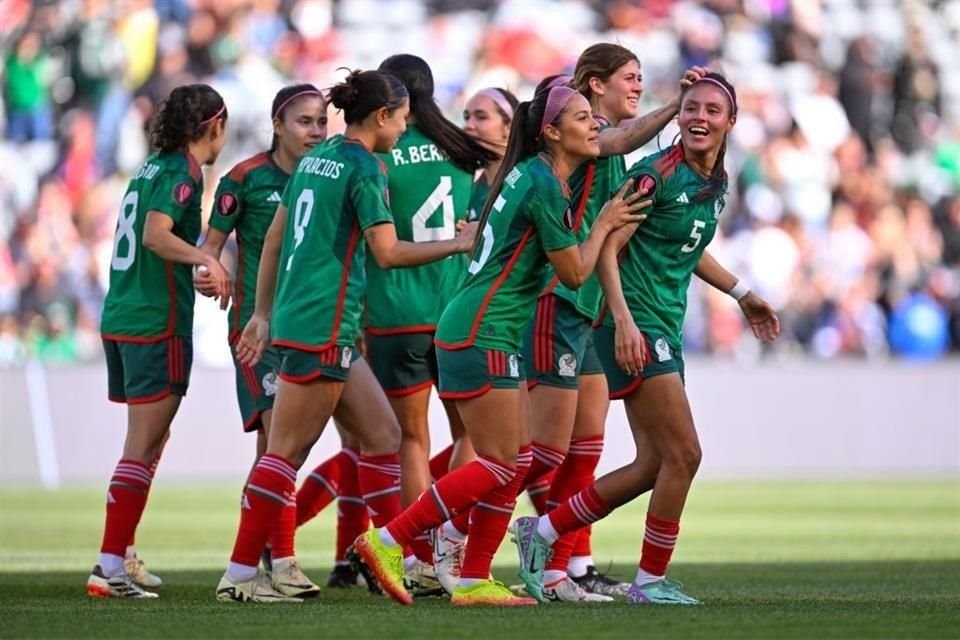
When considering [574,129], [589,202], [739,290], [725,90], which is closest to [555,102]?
[574,129]

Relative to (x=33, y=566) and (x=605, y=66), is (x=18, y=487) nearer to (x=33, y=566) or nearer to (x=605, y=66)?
(x=33, y=566)

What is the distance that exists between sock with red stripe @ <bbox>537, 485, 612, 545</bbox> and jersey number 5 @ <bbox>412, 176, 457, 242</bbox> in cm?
163

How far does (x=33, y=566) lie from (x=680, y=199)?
469 cm

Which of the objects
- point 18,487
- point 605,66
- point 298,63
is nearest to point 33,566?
point 605,66

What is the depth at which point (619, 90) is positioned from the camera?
8625 mm

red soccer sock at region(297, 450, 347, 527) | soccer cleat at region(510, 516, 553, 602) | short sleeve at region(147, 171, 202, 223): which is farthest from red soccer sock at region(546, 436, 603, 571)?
short sleeve at region(147, 171, 202, 223)

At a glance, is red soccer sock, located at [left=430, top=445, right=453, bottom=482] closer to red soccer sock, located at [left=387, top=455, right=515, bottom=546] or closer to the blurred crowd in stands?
red soccer sock, located at [left=387, top=455, right=515, bottom=546]

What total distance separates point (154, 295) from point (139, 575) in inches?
59.2

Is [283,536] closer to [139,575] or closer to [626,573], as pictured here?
[139,575]

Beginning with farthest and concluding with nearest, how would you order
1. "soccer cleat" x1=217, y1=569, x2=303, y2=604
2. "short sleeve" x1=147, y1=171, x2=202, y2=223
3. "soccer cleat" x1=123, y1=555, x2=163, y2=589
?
"soccer cleat" x1=123, y1=555, x2=163, y2=589 < "short sleeve" x1=147, y1=171, x2=202, y2=223 < "soccer cleat" x1=217, y1=569, x2=303, y2=604

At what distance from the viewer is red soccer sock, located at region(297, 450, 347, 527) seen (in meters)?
9.93

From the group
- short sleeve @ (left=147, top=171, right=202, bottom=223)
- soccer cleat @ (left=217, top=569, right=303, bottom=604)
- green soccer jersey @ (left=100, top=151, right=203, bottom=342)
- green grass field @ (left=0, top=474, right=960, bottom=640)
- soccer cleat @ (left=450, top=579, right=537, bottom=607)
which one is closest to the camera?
green grass field @ (left=0, top=474, right=960, bottom=640)

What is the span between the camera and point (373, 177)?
7727 millimetres

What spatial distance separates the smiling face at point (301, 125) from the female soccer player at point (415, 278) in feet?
1.24
